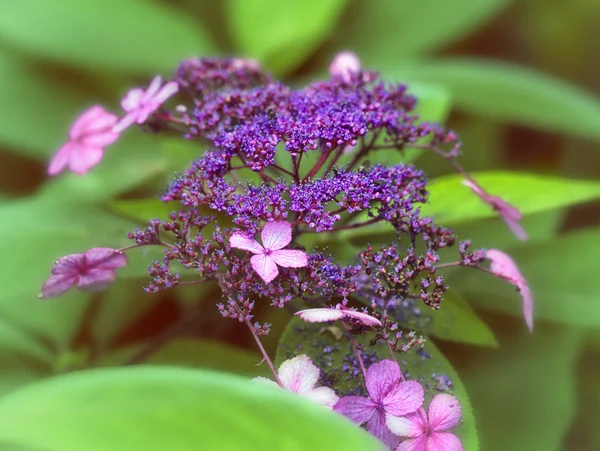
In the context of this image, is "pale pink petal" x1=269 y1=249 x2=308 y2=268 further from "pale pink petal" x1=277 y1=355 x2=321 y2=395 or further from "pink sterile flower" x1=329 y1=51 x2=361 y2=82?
"pink sterile flower" x1=329 y1=51 x2=361 y2=82

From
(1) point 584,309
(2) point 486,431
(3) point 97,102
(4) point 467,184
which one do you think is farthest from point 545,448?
(3) point 97,102

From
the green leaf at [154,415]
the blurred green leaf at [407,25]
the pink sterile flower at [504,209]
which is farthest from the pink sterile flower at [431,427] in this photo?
the blurred green leaf at [407,25]

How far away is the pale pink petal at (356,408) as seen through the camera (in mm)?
488

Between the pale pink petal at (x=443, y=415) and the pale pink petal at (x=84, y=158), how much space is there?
386 mm

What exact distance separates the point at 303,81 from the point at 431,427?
31.2 inches

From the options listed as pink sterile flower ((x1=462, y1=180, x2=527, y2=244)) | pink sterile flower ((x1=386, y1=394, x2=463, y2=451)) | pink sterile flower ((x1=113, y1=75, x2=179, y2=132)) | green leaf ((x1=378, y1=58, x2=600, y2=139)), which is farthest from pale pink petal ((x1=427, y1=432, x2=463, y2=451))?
green leaf ((x1=378, y1=58, x2=600, y2=139))

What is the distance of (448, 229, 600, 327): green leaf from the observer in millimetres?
802

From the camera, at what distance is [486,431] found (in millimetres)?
793

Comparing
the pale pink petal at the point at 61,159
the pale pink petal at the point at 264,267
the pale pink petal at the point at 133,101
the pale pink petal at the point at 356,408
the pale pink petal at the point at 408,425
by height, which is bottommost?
the pale pink petal at the point at 408,425

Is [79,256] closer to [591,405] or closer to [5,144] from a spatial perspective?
[5,144]

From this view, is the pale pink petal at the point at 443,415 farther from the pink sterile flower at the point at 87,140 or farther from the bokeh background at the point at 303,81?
the pink sterile flower at the point at 87,140

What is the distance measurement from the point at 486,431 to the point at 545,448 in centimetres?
7

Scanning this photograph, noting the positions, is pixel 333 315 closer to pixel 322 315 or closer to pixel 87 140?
pixel 322 315

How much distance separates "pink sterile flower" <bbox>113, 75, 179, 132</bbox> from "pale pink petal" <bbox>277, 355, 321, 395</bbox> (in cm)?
27
